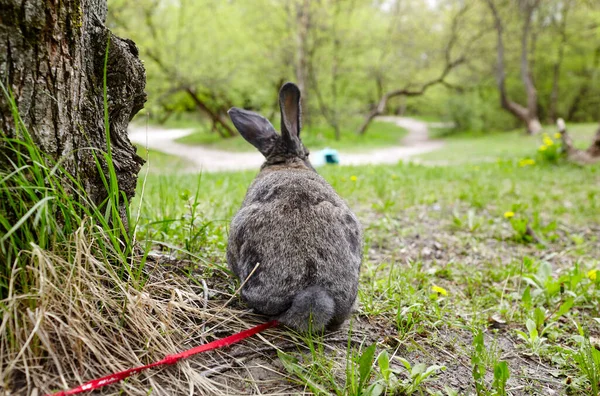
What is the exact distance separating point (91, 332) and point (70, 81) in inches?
42.6

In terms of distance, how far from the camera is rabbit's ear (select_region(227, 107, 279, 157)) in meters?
3.44

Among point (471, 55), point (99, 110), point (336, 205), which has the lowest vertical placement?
point (336, 205)

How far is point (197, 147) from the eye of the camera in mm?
25156

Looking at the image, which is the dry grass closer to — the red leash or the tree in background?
the red leash

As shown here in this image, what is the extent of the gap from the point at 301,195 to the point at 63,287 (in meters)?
1.27

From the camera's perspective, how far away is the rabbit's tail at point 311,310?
2.09m

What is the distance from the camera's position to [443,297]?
3.05 m

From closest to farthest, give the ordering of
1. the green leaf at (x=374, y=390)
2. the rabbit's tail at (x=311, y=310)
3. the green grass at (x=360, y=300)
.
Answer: the green grass at (x=360, y=300), the green leaf at (x=374, y=390), the rabbit's tail at (x=311, y=310)

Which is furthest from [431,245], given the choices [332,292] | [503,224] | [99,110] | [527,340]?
[99,110]

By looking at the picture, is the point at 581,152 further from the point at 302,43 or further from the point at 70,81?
the point at 302,43

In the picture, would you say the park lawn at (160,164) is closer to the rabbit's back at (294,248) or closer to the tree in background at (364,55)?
the rabbit's back at (294,248)

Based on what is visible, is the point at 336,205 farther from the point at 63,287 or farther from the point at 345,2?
the point at 345,2

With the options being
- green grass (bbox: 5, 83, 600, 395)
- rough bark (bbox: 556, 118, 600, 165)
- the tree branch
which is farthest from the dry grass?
the tree branch

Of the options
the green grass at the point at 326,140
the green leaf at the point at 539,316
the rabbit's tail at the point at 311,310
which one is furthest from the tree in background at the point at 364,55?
the green leaf at the point at 539,316
